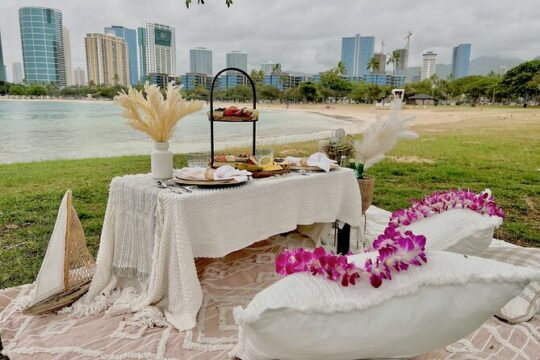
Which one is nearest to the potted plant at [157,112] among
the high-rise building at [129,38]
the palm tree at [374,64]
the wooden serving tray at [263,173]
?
the wooden serving tray at [263,173]

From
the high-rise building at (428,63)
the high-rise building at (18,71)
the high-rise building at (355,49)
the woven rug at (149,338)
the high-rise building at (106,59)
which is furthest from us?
the high-rise building at (428,63)

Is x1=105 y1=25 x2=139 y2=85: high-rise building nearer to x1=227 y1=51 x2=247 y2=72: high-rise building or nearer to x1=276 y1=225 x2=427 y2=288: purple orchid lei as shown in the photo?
x1=227 y1=51 x2=247 y2=72: high-rise building

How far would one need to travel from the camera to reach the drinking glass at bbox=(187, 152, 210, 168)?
219 cm

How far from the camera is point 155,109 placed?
1.89 m

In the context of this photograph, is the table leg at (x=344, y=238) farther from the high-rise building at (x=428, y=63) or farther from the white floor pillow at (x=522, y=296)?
the high-rise building at (x=428, y=63)

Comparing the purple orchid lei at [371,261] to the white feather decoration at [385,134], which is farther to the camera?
the white feather decoration at [385,134]

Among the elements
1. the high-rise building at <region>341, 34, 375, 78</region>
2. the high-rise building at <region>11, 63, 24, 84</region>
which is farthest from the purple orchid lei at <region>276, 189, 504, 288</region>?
the high-rise building at <region>11, 63, 24, 84</region>

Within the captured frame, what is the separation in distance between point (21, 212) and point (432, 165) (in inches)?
249

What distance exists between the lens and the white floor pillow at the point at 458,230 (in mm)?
1282

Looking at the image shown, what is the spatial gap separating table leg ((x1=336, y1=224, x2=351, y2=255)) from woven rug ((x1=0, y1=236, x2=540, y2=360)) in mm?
1005

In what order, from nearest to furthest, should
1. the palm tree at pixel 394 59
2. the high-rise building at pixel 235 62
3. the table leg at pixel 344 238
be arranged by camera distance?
the table leg at pixel 344 238, the high-rise building at pixel 235 62, the palm tree at pixel 394 59

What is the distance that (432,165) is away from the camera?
648 centimetres

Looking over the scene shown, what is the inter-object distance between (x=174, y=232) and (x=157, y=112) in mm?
676

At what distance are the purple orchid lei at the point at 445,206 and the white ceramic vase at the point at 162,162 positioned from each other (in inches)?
49.5
